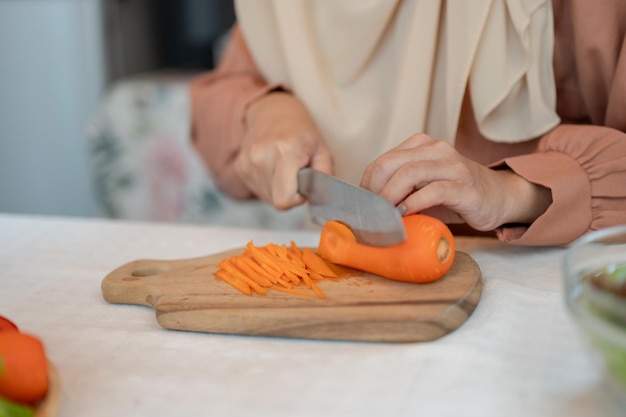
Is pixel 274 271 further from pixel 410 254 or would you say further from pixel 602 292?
pixel 602 292

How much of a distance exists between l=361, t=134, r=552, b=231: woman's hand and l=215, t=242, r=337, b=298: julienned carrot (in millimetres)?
108

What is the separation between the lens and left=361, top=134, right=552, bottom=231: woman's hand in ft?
2.46

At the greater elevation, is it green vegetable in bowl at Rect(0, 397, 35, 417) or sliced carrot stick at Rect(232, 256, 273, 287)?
green vegetable in bowl at Rect(0, 397, 35, 417)

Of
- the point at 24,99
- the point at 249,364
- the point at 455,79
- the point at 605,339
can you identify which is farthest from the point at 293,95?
the point at 24,99

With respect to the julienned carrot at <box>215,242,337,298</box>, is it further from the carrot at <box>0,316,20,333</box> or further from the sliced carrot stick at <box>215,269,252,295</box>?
the carrot at <box>0,316,20,333</box>

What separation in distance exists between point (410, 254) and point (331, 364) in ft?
0.45

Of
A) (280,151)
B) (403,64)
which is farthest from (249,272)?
(403,64)

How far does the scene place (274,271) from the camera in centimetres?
76

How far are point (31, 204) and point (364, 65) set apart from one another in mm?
1782

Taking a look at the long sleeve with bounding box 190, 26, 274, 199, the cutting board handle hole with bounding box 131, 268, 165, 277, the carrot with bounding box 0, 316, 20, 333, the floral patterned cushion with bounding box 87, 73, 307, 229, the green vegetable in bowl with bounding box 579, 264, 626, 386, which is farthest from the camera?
the floral patterned cushion with bounding box 87, 73, 307, 229

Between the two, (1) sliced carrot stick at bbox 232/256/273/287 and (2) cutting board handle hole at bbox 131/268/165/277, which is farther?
(2) cutting board handle hole at bbox 131/268/165/277

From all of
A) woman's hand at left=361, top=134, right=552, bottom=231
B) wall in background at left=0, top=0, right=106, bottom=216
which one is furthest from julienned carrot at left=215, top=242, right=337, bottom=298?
wall in background at left=0, top=0, right=106, bottom=216

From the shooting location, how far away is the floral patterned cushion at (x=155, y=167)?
210 cm

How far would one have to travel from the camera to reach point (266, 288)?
2.43 ft
